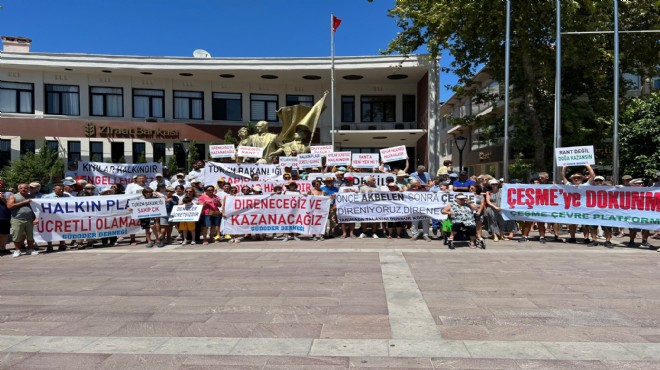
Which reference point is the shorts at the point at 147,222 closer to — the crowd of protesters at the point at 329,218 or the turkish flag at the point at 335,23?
the crowd of protesters at the point at 329,218

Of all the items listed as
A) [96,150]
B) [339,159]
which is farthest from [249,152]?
[96,150]

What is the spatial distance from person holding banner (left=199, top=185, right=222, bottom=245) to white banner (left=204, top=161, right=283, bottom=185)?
133 inches

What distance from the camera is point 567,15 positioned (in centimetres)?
1698

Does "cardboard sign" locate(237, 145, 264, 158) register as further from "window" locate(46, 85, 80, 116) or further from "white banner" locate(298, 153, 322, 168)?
"window" locate(46, 85, 80, 116)

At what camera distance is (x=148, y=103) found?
30.8 m

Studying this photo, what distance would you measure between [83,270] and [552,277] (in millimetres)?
8052

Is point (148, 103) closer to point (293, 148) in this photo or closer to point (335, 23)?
point (335, 23)

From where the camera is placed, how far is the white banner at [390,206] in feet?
38.6

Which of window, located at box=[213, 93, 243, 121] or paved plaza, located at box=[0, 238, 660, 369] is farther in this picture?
window, located at box=[213, 93, 243, 121]

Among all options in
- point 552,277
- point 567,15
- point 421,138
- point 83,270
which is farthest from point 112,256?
point 421,138

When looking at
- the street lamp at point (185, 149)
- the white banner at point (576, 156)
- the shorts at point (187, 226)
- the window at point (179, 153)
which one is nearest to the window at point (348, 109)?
the street lamp at point (185, 149)

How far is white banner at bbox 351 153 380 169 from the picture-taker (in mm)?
16016

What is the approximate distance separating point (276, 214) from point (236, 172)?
164 inches

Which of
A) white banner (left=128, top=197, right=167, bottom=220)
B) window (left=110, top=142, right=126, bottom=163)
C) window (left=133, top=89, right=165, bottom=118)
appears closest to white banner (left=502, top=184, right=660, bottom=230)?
white banner (left=128, top=197, right=167, bottom=220)
